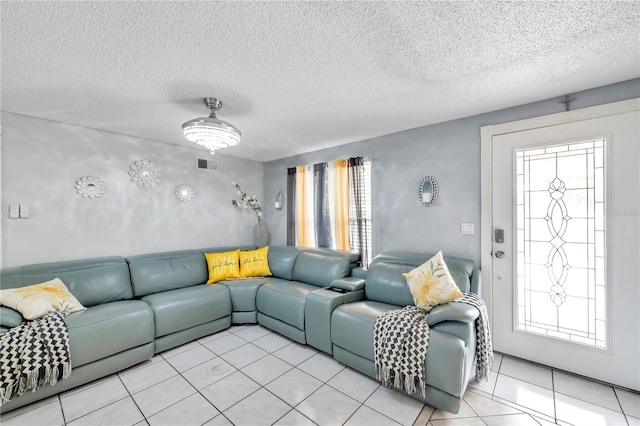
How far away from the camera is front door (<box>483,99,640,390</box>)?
2006 mm

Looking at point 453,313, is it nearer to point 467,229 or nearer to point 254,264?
point 467,229

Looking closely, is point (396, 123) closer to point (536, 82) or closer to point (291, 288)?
point (536, 82)

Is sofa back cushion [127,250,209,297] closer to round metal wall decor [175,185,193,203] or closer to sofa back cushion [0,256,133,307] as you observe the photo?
sofa back cushion [0,256,133,307]

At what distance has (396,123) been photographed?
115 inches

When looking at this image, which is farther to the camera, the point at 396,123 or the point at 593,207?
the point at 396,123

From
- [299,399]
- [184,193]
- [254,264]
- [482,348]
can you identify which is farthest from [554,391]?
[184,193]

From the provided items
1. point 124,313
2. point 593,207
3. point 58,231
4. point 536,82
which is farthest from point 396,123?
point 58,231

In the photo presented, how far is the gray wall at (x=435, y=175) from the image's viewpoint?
2.54 metres

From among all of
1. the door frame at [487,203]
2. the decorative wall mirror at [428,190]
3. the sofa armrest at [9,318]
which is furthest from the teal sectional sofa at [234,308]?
the decorative wall mirror at [428,190]

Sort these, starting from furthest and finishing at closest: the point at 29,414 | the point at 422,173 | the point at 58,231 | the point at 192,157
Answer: the point at 192,157
the point at 422,173
the point at 58,231
the point at 29,414

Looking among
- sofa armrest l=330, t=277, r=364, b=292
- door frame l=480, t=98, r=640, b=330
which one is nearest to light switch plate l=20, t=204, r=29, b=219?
sofa armrest l=330, t=277, r=364, b=292

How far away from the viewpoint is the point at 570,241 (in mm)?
2236

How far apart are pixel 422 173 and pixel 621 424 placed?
2.39m

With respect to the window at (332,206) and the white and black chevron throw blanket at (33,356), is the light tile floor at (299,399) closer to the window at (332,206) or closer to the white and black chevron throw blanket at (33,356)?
the white and black chevron throw blanket at (33,356)
